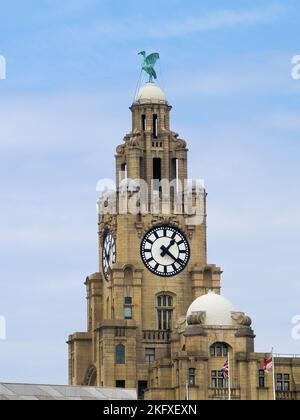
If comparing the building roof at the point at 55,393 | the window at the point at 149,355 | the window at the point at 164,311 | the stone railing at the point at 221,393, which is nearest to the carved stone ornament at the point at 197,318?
the stone railing at the point at 221,393

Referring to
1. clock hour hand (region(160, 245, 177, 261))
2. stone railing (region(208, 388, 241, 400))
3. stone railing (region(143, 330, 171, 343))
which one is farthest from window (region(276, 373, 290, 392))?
clock hour hand (region(160, 245, 177, 261))

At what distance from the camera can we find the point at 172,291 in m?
198

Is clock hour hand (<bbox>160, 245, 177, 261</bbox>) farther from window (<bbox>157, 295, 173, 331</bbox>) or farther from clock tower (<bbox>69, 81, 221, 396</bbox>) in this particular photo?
window (<bbox>157, 295, 173, 331</bbox>)

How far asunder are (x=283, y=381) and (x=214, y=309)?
1152cm

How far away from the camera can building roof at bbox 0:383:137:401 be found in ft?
365

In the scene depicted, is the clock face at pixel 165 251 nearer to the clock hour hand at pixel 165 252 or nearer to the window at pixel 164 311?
the clock hour hand at pixel 165 252

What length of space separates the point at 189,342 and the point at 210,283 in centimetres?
1478

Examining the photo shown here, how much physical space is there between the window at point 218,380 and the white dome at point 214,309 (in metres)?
5.47

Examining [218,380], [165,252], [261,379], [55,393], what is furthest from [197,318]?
[55,393]

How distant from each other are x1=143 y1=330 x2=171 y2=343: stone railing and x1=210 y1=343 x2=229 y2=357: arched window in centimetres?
934

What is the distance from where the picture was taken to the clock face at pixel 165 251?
647 ft

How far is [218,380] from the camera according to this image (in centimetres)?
18538
